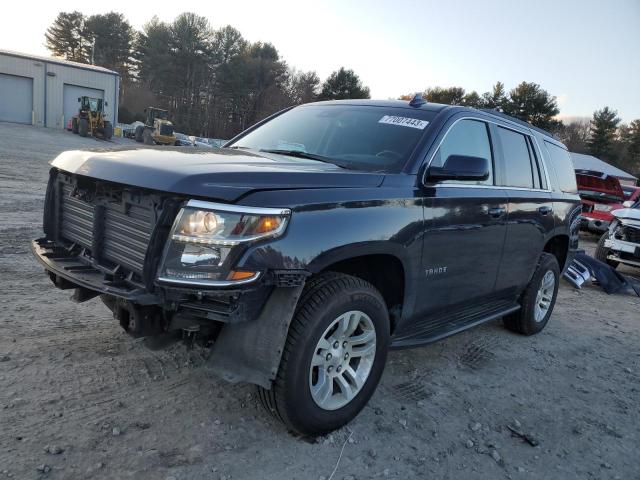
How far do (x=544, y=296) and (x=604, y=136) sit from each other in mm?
75243

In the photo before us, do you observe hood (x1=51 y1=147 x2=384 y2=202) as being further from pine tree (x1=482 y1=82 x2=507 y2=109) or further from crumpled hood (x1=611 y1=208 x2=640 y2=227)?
pine tree (x1=482 y1=82 x2=507 y2=109)

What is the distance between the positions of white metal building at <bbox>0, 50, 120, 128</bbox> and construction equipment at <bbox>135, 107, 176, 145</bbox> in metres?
7.37

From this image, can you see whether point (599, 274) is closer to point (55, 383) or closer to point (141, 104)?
point (55, 383)

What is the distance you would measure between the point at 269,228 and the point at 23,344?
2.25 meters

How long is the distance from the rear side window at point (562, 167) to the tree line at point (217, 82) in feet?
182

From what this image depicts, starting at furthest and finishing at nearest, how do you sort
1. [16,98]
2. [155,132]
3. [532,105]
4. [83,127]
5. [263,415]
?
[532,105], [16,98], [155,132], [83,127], [263,415]

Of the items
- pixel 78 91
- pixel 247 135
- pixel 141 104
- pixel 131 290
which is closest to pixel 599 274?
pixel 247 135

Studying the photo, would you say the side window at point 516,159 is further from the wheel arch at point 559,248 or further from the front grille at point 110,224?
the front grille at point 110,224

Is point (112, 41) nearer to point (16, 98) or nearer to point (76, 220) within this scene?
point (16, 98)

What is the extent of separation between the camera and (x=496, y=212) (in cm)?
399

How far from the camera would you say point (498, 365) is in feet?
14.2

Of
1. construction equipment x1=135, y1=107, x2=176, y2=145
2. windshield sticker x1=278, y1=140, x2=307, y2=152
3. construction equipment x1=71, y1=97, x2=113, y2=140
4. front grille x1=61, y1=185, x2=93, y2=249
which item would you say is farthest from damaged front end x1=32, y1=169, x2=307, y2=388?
construction equipment x1=71, y1=97, x2=113, y2=140

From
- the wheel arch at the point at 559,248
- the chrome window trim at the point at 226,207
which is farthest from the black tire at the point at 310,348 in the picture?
the wheel arch at the point at 559,248

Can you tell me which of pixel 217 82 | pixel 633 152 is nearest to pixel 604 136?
pixel 633 152
